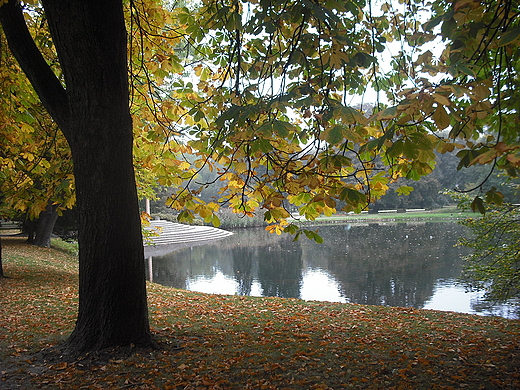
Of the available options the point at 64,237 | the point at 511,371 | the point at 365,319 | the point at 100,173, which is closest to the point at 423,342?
the point at 511,371

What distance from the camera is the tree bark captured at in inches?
120

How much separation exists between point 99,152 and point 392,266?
1228 cm

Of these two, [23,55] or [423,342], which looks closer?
[23,55]

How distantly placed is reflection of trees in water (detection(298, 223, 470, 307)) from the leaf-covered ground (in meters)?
4.11

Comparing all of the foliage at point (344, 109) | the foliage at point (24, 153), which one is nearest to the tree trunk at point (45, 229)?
the foliage at point (24, 153)

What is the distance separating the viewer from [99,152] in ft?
10.1

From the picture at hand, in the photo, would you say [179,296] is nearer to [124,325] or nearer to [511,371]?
[124,325]

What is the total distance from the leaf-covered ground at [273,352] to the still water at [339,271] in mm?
4028

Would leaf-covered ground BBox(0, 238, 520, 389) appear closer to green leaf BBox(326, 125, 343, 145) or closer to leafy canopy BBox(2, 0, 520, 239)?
leafy canopy BBox(2, 0, 520, 239)

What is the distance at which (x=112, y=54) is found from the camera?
3131 millimetres

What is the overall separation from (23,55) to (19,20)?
1.10 feet

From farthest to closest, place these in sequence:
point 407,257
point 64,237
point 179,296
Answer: point 64,237, point 407,257, point 179,296

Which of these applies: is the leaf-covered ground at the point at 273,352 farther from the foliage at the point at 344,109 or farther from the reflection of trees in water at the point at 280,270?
the reflection of trees in water at the point at 280,270

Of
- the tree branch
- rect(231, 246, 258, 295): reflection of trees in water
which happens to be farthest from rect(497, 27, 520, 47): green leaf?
rect(231, 246, 258, 295): reflection of trees in water
